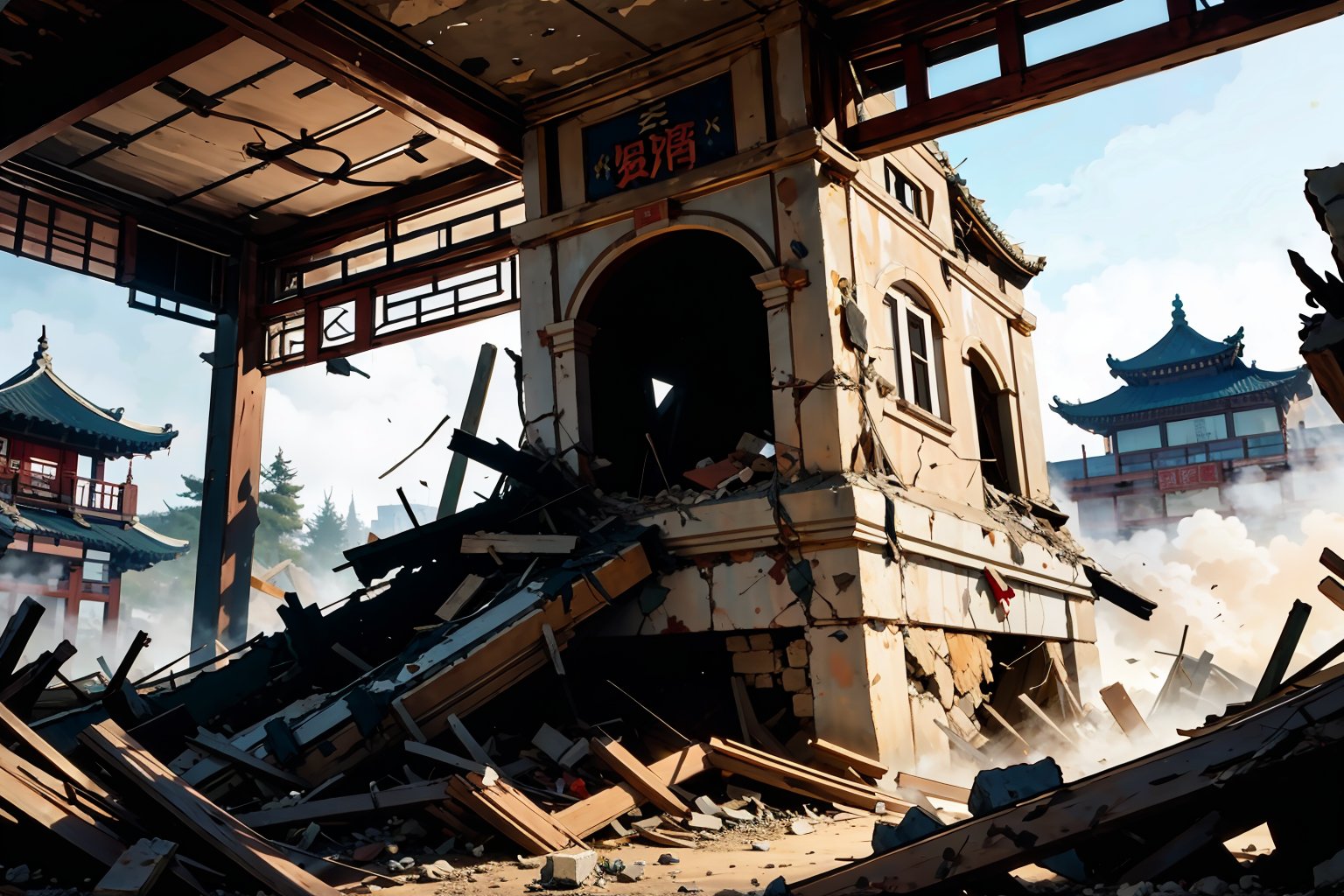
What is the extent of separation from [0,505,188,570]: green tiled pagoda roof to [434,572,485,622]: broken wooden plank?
839 inches

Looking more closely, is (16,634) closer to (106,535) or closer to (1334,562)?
(1334,562)

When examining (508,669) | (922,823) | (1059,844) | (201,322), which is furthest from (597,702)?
(201,322)

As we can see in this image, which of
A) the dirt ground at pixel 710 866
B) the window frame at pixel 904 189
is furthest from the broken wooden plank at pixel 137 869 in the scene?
the window frame at pixel 904 189

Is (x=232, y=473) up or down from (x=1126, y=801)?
up

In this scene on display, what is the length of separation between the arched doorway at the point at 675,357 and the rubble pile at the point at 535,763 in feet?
3.82

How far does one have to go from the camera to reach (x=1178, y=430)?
40.8 metres

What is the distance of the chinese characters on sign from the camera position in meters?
38.0

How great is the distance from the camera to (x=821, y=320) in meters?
9.73

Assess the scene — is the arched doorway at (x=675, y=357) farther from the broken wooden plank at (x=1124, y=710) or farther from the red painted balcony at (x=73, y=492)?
the red painted balcony at (x=73, y=492)

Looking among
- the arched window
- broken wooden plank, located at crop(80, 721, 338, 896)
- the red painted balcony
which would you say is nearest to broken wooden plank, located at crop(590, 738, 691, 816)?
broken wooden plank, located at crop(80, 721, 338, 896)

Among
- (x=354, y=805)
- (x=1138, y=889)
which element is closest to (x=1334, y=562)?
(x=1138, y=889)

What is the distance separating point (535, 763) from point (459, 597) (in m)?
2.02

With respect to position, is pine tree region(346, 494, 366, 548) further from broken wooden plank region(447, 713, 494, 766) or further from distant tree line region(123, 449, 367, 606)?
broken wooden plank region(447, 713, 494, 766)

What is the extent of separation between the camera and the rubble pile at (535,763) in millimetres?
4211
